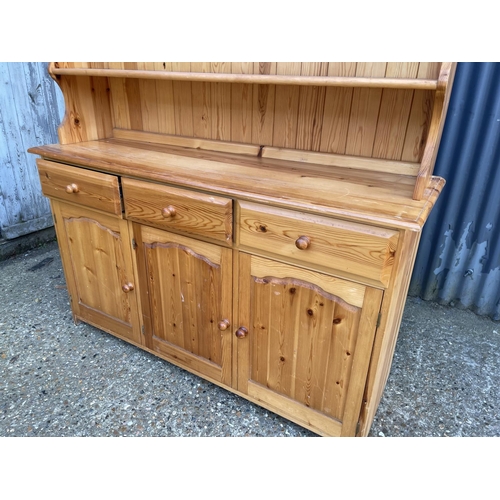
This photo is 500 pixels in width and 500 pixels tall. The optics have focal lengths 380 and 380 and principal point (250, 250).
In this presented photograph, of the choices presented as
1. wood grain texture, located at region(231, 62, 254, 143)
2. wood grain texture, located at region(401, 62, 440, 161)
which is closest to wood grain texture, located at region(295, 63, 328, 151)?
wood grain texture, located at region(231, 62, 254, 143)

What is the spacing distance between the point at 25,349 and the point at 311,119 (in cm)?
174

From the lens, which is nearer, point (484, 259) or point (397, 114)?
point (397, 114)

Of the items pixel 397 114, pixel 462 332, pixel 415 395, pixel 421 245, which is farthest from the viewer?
pixel 421 245

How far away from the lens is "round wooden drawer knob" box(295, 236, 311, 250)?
112 cm

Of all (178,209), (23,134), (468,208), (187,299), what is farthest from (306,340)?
(23,134)

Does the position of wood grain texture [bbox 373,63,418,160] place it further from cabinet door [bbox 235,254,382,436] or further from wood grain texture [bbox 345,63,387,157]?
cabinet door [bbox 235,254,382,436]

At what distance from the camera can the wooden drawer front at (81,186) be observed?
151 centimetres

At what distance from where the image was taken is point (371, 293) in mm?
1098

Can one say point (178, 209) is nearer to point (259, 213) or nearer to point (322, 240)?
point (259, 213)

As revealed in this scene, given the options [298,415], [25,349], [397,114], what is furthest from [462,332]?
[25,349]

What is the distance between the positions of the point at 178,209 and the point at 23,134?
203cm

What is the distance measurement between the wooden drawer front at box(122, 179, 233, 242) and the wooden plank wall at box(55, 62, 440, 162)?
1.63 feet

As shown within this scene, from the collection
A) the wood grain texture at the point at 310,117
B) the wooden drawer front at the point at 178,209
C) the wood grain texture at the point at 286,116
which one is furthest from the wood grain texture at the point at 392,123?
the wooden drawer front at the point at 178,209

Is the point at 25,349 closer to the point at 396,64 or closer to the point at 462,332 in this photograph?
the point at 396,64
